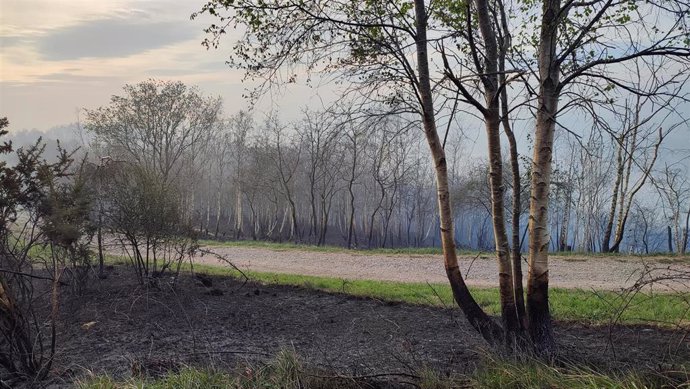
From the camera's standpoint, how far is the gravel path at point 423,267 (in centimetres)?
1285

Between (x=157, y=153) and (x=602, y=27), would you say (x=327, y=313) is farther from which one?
(x=157, y=153)

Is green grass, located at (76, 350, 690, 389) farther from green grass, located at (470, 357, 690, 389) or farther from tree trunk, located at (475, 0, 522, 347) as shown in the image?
tree trunk, located at (475, 0, 522, 347)

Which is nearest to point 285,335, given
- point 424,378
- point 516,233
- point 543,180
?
Result: point 424,378

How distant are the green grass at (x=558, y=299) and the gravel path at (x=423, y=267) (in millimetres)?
1720

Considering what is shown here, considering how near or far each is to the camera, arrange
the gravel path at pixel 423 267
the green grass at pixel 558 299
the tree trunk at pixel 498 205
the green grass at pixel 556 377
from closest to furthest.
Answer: the green grass at pixel 556 377
the tree trunk at pixel 498 205
the green grass at pixel 558 299
the gravel path at pixel 423 267

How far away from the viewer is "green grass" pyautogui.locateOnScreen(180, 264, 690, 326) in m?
7.63

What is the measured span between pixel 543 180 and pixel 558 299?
15.2 feet

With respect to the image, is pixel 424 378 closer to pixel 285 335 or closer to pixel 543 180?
pixel 543 180

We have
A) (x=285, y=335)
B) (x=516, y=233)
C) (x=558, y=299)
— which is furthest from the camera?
(x=558, y=299)

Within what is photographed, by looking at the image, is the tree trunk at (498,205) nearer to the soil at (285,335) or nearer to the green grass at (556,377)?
the soil at (285,335)

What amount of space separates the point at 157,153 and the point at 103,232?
2809cm

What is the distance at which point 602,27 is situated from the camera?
584cm

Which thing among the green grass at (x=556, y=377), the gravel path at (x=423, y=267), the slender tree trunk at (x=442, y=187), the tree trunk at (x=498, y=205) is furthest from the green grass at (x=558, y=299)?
the gravel path at (x=423, y=267)

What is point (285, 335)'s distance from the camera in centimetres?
705
